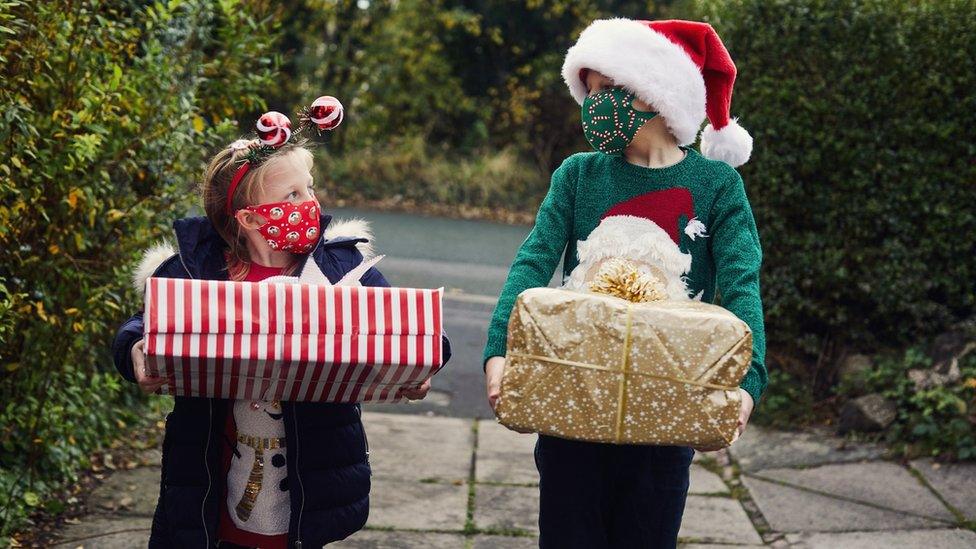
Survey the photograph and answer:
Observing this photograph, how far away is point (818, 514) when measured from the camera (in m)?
4.41

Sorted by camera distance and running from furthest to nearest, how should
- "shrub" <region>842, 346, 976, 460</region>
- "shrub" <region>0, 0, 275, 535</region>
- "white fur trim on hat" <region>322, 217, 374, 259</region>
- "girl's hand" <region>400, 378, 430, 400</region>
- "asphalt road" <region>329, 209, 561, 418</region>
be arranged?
"asphalt road" <region>329, 209, 561, 418</region> < "shrub" <region>842, 346, 976, 460</region> < "shrub" <region>0, 0, 275, 535</region> < "white fur trim on hat" <region>322, 217, 374, 259</region> < "girl's hand" <region>400, 378, 430, 400</region>

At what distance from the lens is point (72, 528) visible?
3.92 metres

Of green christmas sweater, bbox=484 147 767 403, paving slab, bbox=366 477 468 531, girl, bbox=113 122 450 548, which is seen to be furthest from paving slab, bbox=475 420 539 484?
green christmas sweater, bbox=484 147 767 403

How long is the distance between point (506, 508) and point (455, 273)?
5723 mm

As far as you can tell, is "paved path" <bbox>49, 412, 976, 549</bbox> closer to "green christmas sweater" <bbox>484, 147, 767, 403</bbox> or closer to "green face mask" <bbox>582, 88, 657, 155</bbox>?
"green christmas sweater" <bbox>484, 147, 767, 403</bbox>

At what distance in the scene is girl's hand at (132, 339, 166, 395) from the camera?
7.94 ft

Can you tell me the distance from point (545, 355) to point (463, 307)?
6136 mm

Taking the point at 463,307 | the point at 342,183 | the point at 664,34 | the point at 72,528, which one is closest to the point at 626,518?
the point at 664,34

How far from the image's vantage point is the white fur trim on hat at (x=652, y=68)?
2.64 m

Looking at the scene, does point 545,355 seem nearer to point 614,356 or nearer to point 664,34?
point 614,356

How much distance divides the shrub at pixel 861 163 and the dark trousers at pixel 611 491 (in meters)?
3.23

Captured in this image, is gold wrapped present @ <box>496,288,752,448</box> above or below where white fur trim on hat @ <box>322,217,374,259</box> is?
below

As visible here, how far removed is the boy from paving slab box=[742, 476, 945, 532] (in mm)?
1796

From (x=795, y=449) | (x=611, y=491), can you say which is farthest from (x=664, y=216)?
(x=795, y=449)
